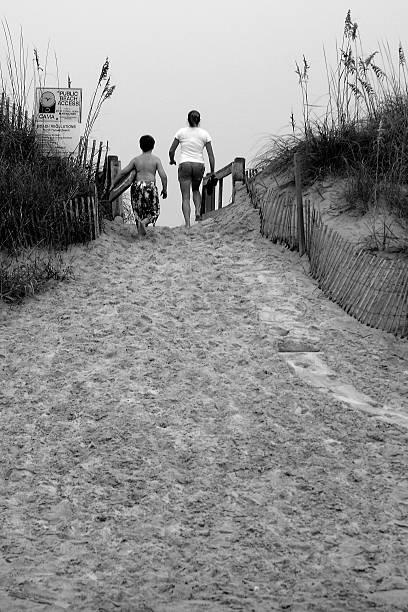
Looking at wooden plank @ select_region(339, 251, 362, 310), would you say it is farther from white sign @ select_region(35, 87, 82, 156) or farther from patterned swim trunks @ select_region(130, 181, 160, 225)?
white sign @ select_region(35, 87, 82, 156)

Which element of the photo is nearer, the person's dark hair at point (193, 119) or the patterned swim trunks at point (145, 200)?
the patterned swim trunks at point (145, 200)

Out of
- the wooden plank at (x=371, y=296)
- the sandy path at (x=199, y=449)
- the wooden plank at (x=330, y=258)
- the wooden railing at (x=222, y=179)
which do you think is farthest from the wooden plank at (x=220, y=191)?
the wooden plank at (x=371, y=296)

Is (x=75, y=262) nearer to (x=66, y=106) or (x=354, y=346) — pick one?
(x=66, y=106)

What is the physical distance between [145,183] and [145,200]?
0.62ft

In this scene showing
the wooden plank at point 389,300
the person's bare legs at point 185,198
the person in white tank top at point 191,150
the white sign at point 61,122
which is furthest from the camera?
the person's bare legs at point 185,198

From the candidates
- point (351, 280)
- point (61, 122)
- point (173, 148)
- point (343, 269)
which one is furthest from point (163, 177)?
point (351, 280)

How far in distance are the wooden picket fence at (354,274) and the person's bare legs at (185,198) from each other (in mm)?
2028

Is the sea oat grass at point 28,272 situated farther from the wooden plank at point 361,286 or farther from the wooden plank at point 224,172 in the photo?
the wooden plank at point 224,172

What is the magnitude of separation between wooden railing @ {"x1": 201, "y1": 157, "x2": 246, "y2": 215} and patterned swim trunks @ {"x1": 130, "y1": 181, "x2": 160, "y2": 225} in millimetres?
1866

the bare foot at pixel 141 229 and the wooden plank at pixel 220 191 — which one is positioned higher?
the wooden plank at pixel 220 191

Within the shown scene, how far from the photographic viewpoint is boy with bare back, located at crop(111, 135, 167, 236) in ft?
32.1

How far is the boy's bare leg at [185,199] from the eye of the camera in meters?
10.7

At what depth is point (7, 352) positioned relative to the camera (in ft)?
21.8

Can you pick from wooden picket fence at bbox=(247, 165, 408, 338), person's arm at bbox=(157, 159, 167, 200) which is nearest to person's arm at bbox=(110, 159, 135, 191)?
person's arm at bbox=(157, 159, 167, 200)
